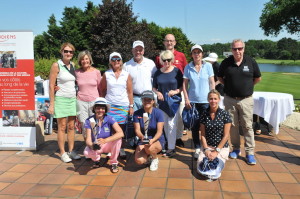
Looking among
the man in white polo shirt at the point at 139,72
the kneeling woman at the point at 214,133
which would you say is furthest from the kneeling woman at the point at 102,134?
the kneeling woman at the point at 214,133

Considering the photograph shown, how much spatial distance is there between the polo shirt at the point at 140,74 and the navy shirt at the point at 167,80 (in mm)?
177

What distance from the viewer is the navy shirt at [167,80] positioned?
3.98m

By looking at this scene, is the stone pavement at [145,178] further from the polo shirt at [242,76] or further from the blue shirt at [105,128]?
the polo shirt at [242,76]

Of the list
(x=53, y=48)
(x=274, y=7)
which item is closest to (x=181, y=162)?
(x=274, y=7)

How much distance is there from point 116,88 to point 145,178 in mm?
1395

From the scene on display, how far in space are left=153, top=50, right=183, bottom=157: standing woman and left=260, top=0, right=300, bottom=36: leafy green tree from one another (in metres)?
16.2

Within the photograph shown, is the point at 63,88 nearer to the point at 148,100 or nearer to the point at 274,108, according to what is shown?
the point at 148,100

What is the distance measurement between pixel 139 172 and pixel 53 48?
122 ft

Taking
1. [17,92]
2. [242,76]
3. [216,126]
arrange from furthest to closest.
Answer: [17,92]
[242,76]
[216,126]

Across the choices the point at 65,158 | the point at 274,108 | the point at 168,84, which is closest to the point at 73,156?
the point at 65,158

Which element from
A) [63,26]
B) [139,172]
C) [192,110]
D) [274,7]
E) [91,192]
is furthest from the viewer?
[63,26]

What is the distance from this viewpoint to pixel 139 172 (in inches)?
144

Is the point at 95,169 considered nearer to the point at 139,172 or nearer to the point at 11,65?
the point at 139,172

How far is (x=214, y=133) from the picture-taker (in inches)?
143
